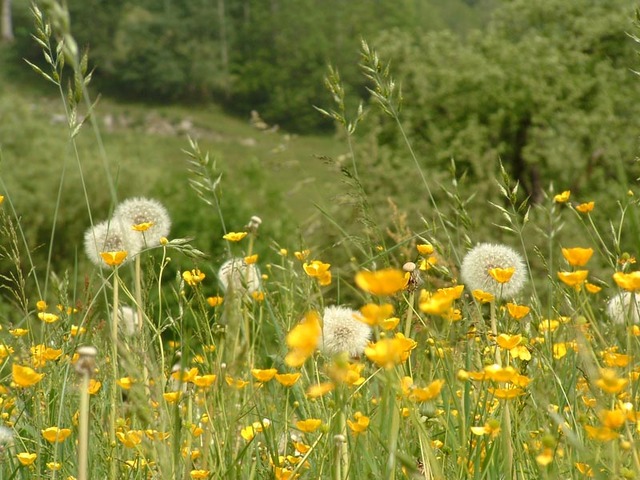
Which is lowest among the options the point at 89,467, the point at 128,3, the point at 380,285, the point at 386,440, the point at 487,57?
the point at 128,3

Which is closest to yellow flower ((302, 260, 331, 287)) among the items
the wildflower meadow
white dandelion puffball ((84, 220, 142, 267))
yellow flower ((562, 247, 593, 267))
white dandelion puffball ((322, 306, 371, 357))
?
the wildflower meadow

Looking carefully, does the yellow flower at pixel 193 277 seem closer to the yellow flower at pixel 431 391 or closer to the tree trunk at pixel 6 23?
the yellow flower at pixel 431 391

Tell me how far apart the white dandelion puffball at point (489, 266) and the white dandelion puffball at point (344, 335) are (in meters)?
0.34

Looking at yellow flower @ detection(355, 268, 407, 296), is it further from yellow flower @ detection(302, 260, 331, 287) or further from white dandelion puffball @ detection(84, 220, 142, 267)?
white dandelion puffball @ detection(84, 220, 142, 267)

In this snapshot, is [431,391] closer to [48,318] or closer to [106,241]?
[48,318]

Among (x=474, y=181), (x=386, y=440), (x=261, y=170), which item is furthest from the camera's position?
(x=261, y=170)

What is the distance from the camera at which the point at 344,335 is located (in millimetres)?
2139

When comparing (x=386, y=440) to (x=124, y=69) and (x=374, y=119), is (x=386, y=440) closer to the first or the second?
(x=374, y=119)

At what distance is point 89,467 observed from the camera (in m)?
1.78

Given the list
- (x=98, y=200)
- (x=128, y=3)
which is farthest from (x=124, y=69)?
(x=98, y=200)

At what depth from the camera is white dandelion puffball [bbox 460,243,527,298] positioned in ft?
7.52

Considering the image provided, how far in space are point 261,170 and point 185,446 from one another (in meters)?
36.7

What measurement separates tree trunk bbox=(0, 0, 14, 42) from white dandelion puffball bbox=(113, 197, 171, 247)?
270 ft

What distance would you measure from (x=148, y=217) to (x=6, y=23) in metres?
85.2
